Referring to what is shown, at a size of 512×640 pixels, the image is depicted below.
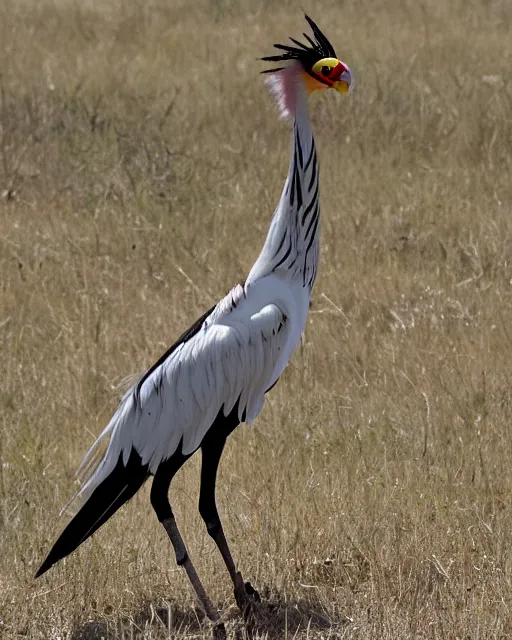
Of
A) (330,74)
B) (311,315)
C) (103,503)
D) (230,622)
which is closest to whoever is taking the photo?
(103,503)

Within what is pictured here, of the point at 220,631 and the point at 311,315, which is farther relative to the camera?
the point at 311,315

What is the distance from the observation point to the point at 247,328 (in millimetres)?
4230

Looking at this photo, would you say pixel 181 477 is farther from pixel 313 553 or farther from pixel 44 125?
pixel 44 125

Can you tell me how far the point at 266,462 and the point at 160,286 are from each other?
2433 mm

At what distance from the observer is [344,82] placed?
4.48 m

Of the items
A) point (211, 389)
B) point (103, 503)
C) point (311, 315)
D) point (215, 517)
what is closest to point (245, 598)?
point (215, 517)

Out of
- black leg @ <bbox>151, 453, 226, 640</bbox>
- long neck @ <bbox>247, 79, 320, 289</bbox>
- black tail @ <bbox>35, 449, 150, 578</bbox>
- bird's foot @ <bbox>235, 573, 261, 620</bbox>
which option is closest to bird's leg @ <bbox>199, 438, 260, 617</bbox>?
bird's foot @ <bbox>235, 573, 261, 620</bbox>

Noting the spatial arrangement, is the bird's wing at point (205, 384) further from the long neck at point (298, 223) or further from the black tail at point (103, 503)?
the long neck at point (298, 223)

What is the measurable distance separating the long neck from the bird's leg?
0.62 metres

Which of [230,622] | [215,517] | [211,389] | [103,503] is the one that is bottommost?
[230,622]

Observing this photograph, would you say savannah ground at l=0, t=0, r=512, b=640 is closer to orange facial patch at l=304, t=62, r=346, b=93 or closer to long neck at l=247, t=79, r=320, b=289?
long neck at l=247, t=79, r=320, b=289

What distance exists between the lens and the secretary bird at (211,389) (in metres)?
4.24

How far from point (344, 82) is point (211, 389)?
1.24m

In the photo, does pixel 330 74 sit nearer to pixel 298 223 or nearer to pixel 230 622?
pixel 298 223
